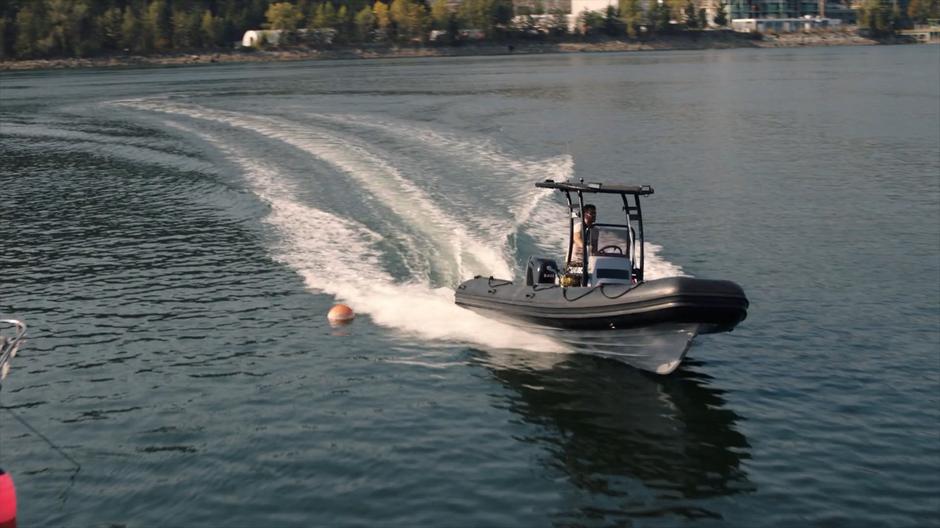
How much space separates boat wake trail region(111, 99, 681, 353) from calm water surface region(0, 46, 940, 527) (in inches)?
5.3

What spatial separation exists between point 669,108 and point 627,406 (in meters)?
50.2

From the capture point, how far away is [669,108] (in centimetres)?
6569

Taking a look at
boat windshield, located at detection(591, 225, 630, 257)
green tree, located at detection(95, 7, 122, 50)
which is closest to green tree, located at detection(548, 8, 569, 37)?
green tree, located at detection(95, 7, 122, 50)

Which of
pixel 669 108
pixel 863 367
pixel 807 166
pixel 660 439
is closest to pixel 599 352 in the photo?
pixel 660 439

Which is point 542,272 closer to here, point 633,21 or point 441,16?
point 441,16

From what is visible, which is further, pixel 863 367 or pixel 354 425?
pixel 863 367

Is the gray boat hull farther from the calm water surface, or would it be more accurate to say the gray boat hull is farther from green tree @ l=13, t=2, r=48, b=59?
green tree @ l=13, t=2, r=48, b=59

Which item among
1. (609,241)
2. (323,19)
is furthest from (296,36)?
(609,241)

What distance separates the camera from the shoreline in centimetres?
16262

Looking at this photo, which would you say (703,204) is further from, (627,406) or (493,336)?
(627,406)

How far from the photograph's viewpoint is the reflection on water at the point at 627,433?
14453mm

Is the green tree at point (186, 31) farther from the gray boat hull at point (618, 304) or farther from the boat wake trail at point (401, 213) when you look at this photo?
the gray boat hull at point (618, 304)

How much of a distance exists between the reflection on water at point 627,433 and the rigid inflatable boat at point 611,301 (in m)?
0.57

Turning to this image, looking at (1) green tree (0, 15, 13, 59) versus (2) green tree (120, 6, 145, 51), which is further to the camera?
(2) green tree (120, 6, 145, 51)
